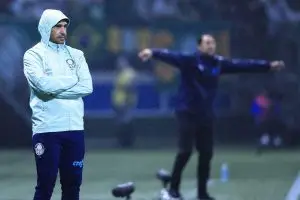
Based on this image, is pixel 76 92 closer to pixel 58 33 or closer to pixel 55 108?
pixel 55 108

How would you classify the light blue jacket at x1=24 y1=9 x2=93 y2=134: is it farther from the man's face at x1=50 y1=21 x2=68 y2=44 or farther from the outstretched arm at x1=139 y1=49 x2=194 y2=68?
the outstretched arm at x1=139 y1=49 x2=194 y2=68

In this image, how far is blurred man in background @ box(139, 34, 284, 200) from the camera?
9.01m

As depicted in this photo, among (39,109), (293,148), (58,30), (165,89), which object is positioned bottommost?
(293,148)

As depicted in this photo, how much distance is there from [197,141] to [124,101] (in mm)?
8456

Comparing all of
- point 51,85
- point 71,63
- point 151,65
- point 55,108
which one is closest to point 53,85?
point 51,85

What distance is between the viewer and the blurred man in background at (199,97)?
9.01 m

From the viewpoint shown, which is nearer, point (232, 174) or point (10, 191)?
point (10, 191)

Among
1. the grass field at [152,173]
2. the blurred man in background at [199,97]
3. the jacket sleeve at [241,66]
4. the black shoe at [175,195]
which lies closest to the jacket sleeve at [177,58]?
the blurred man in background at [199,97]

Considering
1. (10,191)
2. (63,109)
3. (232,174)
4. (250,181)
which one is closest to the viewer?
(63,109)

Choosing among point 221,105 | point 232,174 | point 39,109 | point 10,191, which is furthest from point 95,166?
point 39,109

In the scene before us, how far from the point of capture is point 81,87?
6160 mm

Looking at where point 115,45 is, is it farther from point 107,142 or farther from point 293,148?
point 293,148

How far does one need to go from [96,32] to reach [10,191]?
789 cm

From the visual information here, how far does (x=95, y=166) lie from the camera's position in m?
13.7
